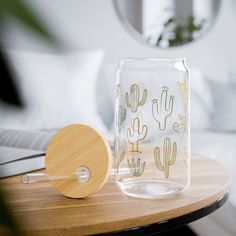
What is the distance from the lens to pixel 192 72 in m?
2.87

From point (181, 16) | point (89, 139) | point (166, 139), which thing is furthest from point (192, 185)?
point (181, 16)

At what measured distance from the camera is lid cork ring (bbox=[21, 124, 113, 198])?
833mm

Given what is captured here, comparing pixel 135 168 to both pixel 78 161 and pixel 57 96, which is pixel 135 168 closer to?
pixel 78 161

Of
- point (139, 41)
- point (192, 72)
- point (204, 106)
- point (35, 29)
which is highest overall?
point (35, 29)

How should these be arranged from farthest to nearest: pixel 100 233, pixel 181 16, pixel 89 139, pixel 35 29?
1. pixel 181 16
2. pixel 89 139
3. pixel 100 233
4. pixel 35 29

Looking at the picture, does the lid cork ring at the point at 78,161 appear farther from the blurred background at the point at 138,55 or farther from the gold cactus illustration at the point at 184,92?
the blurred background at the point at 138,55

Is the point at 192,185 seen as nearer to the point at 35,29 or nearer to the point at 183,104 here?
the point at 183,104

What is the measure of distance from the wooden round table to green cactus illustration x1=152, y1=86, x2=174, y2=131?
0.46 feet

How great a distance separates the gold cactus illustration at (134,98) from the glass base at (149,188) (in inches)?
5.5

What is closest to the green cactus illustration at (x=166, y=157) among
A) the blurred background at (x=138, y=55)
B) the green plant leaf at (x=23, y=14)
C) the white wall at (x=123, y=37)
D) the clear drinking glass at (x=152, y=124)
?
the clear drinking glass at (x=152, y=124)

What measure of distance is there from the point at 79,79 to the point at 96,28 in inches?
23.9

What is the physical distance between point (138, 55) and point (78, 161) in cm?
218

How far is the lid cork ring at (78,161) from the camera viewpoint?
0.83 meters

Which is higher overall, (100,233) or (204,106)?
(100,233)
